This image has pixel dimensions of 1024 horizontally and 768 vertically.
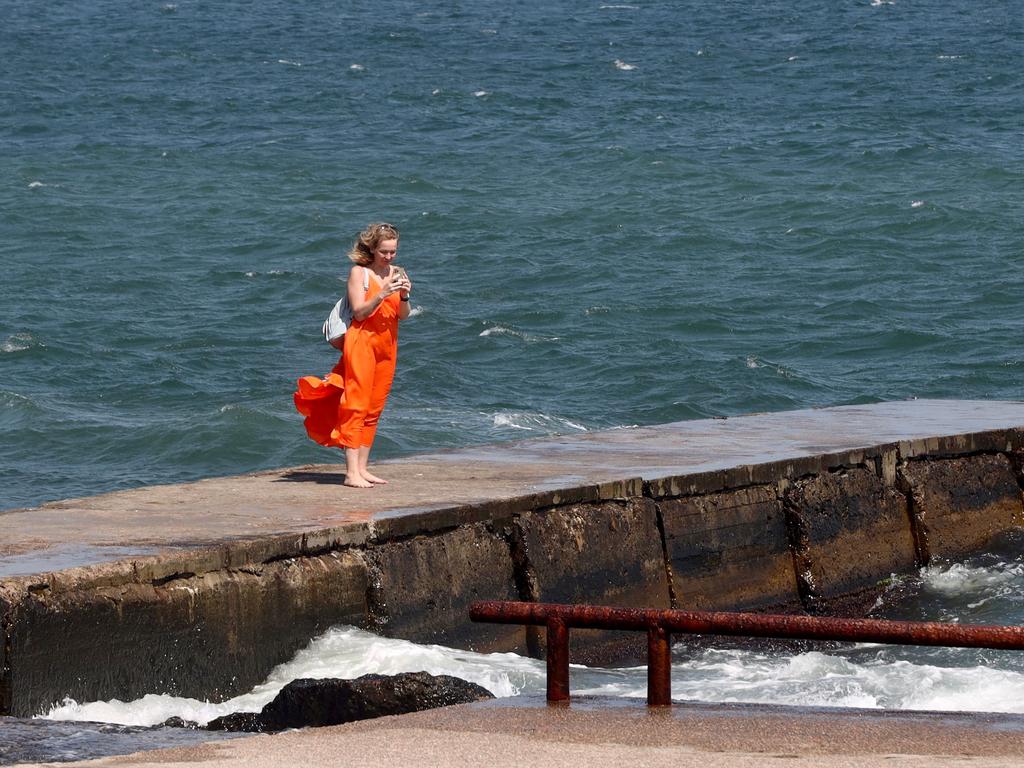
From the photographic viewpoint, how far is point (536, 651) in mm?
8992

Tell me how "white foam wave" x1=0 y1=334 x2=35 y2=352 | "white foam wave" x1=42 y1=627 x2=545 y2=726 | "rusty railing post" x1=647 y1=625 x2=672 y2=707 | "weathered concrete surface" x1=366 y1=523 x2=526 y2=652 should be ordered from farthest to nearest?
"white foam wave" x1=0 y1=334 x2=35 y2=352
"weathered concrete surface" x1=366 y1=523 x2=526 y2=652
"white foam wave" x1=42 y1=627 x2=545 y2=726
"rusty railing post" x1=647 y1=625 x2=672 y2=707

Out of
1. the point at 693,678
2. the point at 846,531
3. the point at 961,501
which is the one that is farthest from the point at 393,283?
the point at 961,501

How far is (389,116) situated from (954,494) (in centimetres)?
3601

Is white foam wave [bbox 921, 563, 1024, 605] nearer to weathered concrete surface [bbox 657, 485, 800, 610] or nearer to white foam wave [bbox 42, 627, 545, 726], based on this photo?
weathered concrete surface [bbox 657, 485, 800, 610]

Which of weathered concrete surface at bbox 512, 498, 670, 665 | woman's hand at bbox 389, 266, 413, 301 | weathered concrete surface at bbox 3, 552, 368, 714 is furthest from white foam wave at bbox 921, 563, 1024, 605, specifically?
weathered concrete surface at bbox 3, 552, 368, 714

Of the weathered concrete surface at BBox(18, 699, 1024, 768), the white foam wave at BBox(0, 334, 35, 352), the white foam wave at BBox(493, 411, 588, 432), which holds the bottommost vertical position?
the weathered concrete surface at BBox(18, 699, 1024, 768)

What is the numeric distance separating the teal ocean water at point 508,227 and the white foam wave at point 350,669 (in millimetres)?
8084

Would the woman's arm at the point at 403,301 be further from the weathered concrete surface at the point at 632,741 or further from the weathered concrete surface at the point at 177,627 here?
the weathered concrete surface at the point at 632,741

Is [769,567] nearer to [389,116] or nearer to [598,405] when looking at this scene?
[598,405]

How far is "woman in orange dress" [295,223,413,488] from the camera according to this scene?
360 inches

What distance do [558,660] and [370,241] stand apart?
142 inches

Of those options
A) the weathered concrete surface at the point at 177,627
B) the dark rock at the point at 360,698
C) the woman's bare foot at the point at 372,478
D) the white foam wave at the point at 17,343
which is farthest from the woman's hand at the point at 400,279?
the white foam wave at the point at 17,343

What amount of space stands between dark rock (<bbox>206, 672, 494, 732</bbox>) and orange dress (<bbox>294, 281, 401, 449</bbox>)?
9.30 feet

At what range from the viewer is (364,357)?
30.2 ft
